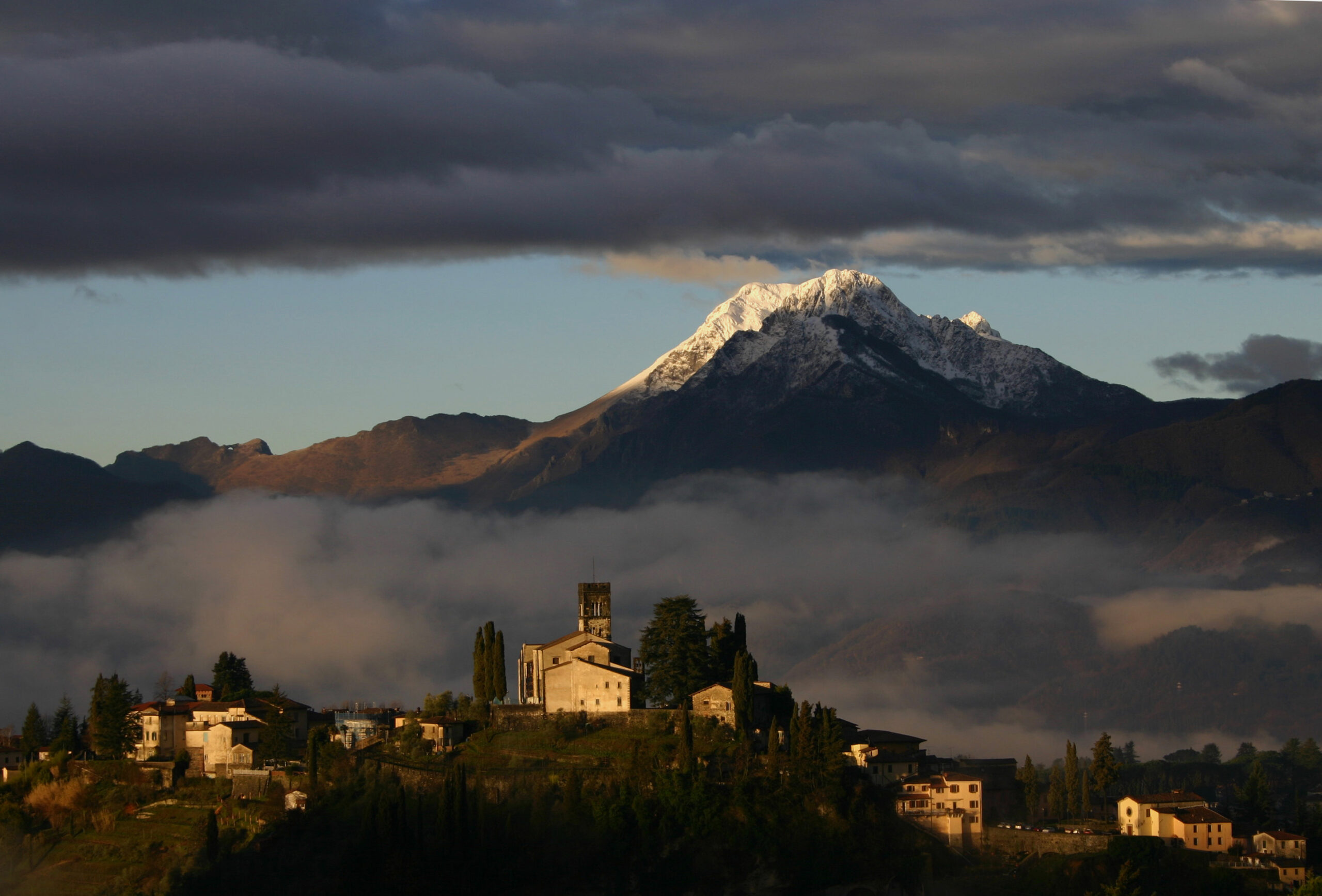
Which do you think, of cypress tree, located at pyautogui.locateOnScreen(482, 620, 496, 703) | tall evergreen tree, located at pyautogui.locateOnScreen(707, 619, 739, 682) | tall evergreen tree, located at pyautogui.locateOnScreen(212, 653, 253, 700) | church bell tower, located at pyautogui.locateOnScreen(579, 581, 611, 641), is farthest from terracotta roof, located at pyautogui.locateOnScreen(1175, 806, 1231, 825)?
tall evergreen tree, located at pyautogui.locateOnScreen(212, 653, 253, 700)

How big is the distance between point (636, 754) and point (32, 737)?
48.2 metres

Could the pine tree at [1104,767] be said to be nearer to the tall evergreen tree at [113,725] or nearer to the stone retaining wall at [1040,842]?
the stone retaining wall at [1040,842]

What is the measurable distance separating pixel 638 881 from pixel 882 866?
14.4 metres

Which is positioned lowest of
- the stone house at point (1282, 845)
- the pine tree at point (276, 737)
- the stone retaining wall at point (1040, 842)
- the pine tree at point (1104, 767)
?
the stone house at point (1282, 845)

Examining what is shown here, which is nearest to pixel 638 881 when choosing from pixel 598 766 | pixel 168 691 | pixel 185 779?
pixel 598 766

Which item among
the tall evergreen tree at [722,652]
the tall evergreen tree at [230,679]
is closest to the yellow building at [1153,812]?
the tall evergreen tree at [722,652]

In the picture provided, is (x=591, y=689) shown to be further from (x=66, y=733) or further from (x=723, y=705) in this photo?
(x=66, y=733)

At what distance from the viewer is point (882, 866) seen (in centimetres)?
11581

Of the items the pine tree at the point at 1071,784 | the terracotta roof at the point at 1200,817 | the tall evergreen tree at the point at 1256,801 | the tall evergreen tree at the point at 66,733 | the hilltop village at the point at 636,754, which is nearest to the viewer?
the hilltop village at the point at 636,754

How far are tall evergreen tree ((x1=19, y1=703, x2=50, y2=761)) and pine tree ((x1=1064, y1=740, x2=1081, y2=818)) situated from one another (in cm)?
7153

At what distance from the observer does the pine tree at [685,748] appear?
117312 millimetres

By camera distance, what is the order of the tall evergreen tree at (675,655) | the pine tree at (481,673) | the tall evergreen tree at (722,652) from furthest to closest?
the pine tree at (481,673) → the tall evergreen tree at (722,652) → the tall evergreen tree at (675,655)

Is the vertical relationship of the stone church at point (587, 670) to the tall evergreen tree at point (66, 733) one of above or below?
above

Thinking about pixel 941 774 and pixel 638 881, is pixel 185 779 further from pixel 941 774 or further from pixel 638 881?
pixel 941 774
